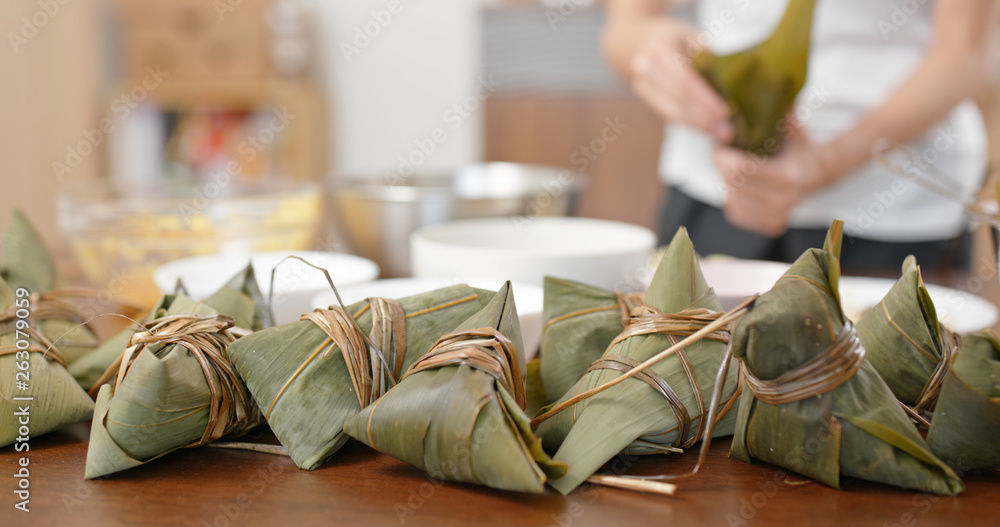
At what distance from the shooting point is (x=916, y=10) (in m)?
1.21

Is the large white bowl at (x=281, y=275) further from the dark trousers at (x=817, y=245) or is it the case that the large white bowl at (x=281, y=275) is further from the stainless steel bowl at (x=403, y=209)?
the dark trousers at (x=817, y=245)

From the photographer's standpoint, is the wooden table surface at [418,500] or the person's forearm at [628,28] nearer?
the wooden table surface at [418,500]

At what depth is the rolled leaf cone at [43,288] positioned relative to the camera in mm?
494

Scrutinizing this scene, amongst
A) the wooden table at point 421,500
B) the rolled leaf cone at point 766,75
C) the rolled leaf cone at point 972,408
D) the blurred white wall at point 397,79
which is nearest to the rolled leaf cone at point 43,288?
the wooden table at point 421,500

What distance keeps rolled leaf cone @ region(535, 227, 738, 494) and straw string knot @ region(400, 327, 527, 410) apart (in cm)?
4

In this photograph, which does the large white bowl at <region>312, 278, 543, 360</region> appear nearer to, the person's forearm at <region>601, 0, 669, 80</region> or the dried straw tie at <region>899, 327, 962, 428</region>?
the dried straw tie at <region>899, 327, 962, 428</region>

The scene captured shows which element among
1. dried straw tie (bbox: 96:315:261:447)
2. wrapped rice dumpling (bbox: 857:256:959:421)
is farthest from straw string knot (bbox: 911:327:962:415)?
dried straw tie (bbox: 96:315:261:447)

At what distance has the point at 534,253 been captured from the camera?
64 cm

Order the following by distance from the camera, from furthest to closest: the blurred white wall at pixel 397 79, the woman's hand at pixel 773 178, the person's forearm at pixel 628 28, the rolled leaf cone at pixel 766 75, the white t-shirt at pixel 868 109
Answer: the blurred white wall at pixel 397 79 < the person's forearm at pixel 628 28 < the white t-shirt at pixel 868 109 < the woman's hand at pixel 773 178 < the rolled leaf cone at pixel 766 75

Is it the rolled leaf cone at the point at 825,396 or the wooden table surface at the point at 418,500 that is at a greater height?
the rolled leaf cone at the point at 825,396

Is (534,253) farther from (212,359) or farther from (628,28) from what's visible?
(628,28)

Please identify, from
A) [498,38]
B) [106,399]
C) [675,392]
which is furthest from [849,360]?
[498,38]

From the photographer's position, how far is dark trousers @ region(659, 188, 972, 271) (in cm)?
125

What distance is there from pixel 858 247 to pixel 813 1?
2.03 feet
